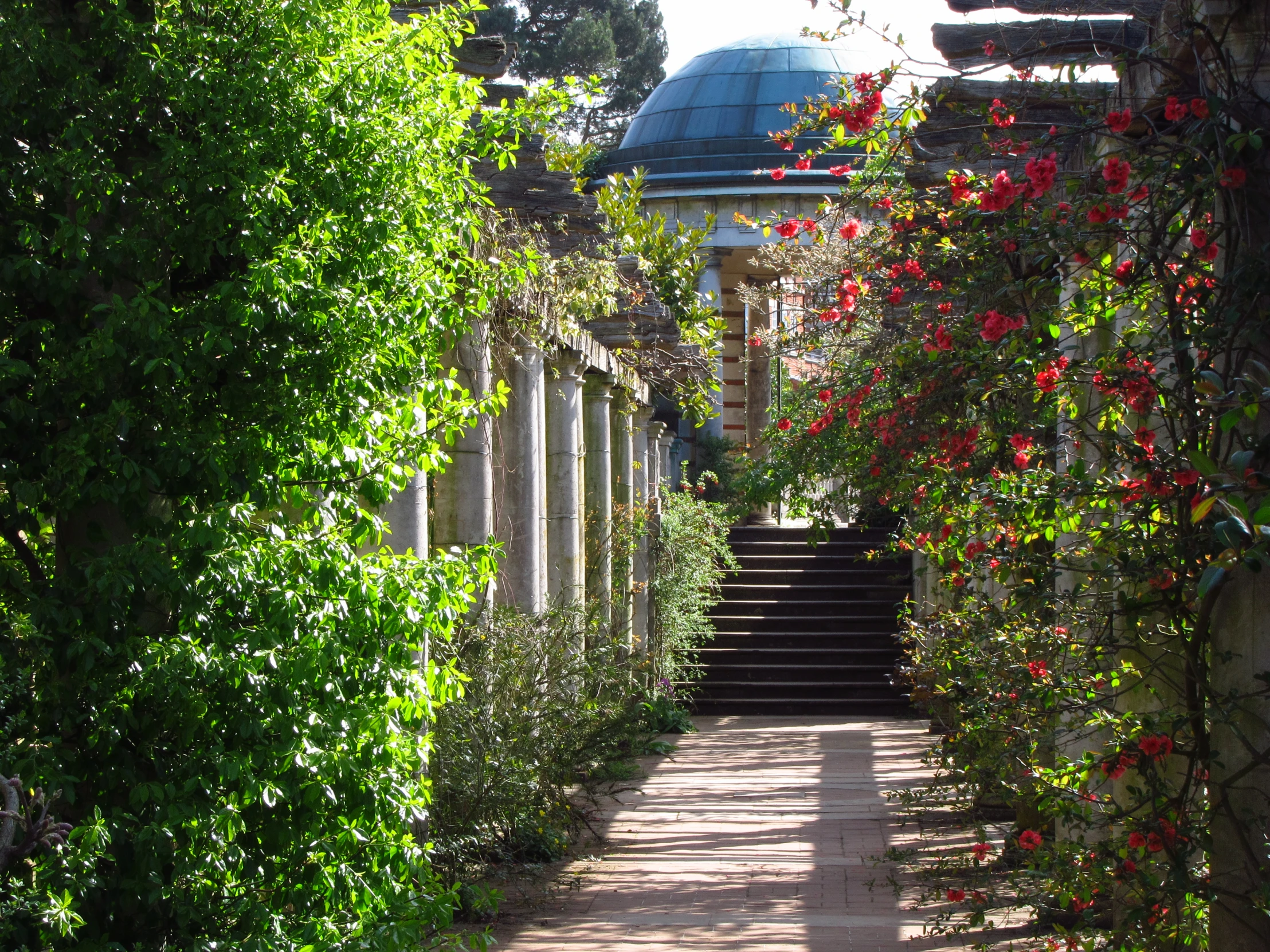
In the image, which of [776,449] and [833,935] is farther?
[776,449]

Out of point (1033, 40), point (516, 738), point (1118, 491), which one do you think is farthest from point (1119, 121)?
point (516, 738)

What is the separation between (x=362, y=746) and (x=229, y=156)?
1.78m

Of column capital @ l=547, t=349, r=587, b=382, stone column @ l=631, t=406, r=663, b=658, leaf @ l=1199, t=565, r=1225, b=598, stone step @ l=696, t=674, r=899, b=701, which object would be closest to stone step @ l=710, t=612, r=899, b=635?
stone step @ l=696, t=674, r=899, b=701

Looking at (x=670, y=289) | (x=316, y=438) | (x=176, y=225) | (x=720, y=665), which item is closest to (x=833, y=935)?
(x=316, y=438)

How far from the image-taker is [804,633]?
56.1ft

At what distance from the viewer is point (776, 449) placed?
11.3 meters

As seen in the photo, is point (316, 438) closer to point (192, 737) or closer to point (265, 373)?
point (265, 373)

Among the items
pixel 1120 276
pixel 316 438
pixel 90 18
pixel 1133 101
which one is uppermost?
pixel 90 18

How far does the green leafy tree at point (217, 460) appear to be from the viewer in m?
3.63

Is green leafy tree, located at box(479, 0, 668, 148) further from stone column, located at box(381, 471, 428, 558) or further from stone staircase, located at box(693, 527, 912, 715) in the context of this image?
stone column, located at box(381, 471, 428, 558)

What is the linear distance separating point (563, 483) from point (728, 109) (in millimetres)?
16018

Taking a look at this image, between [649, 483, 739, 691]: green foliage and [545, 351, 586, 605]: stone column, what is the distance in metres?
3.40

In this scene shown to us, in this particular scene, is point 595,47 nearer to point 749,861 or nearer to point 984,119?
point 749,861

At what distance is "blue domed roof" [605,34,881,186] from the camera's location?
2391 cm
